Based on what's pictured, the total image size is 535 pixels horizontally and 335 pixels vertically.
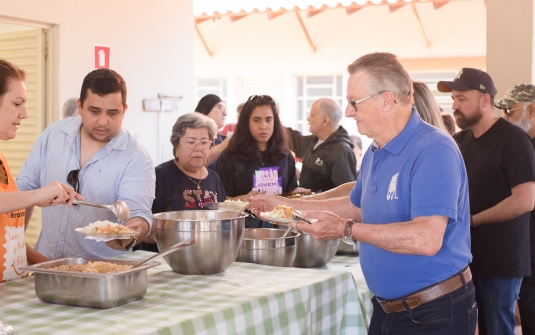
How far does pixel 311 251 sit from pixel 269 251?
0.29 m

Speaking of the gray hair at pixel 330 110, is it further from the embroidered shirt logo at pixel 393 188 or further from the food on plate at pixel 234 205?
the embroidered shirt logo at pixel 393 188

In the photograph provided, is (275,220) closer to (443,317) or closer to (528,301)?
(443,317)

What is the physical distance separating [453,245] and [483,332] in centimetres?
179

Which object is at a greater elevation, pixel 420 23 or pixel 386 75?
pixel 420 23

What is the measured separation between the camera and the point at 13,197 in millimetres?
2072

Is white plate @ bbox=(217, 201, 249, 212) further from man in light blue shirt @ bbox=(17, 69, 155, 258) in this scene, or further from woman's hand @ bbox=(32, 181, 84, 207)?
woman's hand @ bbox=(32, 181, 84, 207)

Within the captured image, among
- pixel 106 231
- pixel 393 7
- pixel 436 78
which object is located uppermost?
pixel 393 7

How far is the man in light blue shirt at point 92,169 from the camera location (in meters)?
2.76

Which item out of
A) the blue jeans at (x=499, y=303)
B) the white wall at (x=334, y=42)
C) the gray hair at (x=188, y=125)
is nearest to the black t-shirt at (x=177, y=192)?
the gray hair at (x=188, y=125)

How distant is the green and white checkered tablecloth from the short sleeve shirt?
10.4 inches

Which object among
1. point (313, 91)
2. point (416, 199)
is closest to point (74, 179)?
point (416, 199)

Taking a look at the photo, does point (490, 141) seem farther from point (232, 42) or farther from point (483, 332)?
point (232, 42)

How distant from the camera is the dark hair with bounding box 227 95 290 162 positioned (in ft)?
14.0

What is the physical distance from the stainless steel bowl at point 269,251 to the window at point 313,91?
7799 millimetres
